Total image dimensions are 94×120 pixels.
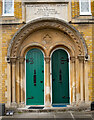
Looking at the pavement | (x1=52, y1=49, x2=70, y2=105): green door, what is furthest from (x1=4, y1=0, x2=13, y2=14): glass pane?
the pavement

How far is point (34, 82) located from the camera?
858cm

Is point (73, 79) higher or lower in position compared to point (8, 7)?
lower

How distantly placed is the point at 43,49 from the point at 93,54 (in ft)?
7.65

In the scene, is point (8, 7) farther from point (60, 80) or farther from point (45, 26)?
point (60, 80)

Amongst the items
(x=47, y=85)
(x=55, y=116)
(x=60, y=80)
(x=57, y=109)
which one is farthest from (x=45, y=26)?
(x=55, y=116)

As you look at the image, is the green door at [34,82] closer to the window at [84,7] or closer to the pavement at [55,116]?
the pavement at [55,116]

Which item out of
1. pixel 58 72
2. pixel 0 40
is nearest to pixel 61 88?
pixel 58 72

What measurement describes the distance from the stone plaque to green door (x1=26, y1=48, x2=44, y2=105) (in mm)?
2061

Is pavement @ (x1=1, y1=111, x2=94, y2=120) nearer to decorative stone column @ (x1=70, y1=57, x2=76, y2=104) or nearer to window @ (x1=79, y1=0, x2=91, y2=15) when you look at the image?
decorative stone column @ (x1=70, y1=57, x2=76, y2=104)

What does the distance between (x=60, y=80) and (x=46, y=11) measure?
10.9 ft

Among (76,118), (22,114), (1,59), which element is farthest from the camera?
(1,59)

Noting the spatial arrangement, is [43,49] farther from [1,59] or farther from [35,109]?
[35,109]

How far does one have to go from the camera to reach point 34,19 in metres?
8.31

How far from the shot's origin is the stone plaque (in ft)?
27.5
